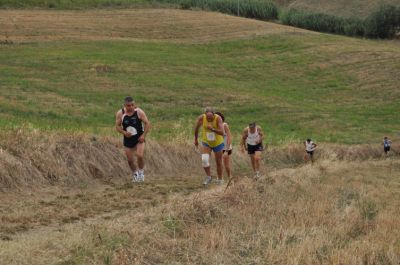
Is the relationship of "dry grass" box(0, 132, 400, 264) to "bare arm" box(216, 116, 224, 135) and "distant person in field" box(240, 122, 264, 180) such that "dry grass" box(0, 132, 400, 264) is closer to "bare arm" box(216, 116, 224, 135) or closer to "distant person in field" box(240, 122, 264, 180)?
"distant person in field" box(240, 122, 264, 180)

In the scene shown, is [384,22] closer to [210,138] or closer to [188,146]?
[188,146]

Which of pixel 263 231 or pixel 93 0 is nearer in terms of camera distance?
pixel 263 231

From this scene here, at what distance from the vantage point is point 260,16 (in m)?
84.4

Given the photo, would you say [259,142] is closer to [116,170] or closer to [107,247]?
[116,170]

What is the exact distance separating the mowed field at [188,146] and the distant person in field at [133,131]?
21.4 inches

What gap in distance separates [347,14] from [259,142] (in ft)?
218

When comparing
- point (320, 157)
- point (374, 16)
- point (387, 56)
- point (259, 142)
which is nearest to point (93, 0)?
point (374, 16)

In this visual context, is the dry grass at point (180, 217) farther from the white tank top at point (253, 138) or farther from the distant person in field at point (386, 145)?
the distant person in field at point (386, 145)

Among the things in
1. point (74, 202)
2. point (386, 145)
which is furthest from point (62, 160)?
point (386, 145)

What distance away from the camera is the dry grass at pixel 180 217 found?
25.6 feet

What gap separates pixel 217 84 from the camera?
37594mm

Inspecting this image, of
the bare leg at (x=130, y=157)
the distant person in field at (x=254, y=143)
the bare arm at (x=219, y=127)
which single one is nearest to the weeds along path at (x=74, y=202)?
the bare leg at (x=130, y=157)

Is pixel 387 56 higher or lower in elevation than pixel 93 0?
lower

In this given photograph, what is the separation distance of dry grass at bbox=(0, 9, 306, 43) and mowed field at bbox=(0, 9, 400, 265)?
269 millimetres
